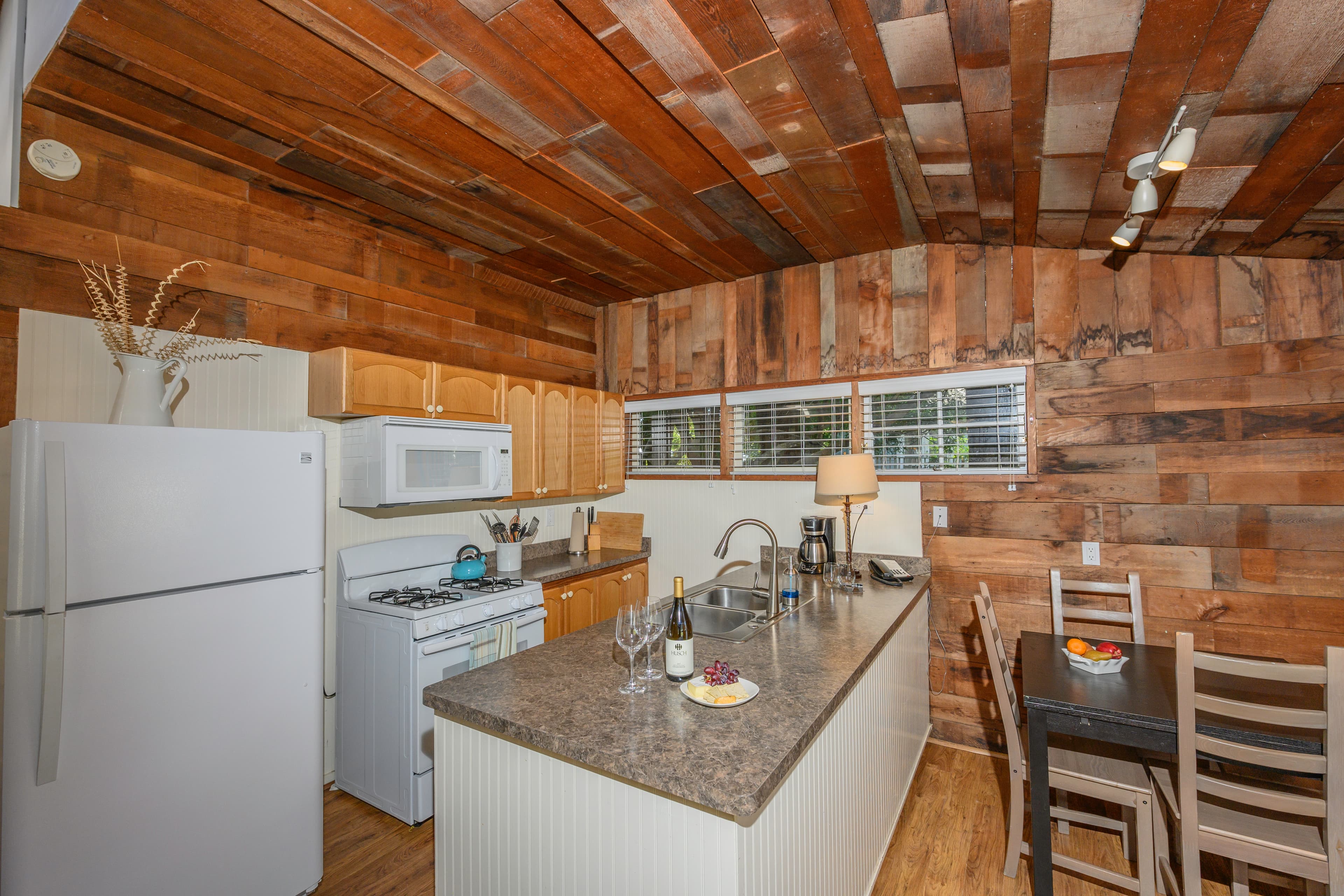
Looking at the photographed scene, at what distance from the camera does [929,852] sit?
2.27 meters

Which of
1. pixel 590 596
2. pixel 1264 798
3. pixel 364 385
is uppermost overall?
pixel 364 385

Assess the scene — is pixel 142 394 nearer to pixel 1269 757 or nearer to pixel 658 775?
pixel 658 775

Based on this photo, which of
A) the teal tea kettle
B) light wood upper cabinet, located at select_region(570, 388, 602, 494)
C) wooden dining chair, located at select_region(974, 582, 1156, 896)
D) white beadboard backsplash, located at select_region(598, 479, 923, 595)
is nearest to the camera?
wooden dining chair, located at select_region(974, 582, 1156, 896)

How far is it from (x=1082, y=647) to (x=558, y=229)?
284 centimetres

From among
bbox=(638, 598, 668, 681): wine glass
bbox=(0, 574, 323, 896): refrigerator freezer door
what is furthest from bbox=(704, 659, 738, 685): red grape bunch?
bbox=(0, 574, 323, 896): refrigerator freezer door

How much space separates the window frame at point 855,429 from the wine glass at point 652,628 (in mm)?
1970

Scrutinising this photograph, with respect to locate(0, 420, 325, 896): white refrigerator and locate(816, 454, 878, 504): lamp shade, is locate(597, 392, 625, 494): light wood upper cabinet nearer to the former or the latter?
locate(816, 454, 878, 504): lamp shade

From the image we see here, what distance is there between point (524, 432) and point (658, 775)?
2511mm

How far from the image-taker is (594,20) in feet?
5.05

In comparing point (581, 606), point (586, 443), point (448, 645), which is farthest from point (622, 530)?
point (448, 645)

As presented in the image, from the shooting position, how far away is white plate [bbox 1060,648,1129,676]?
82.0 inches

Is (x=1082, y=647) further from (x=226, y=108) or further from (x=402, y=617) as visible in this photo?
(x=226, y=108)

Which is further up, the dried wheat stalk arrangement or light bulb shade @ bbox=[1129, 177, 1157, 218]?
light bulb shade @ bbox=[1129, 177, 1157, 218]

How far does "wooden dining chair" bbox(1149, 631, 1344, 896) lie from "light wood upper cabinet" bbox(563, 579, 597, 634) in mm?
2499
